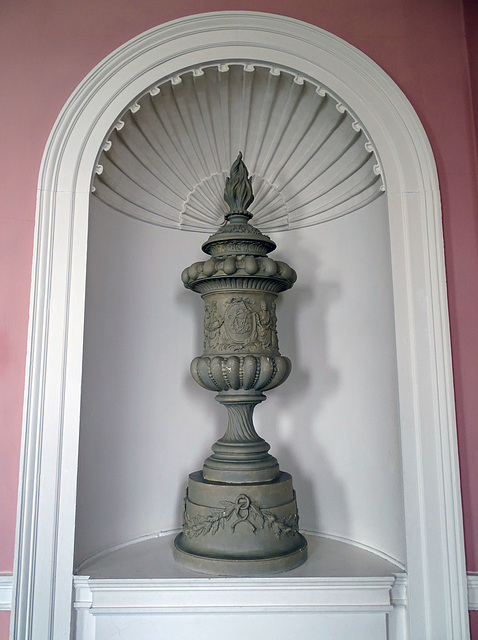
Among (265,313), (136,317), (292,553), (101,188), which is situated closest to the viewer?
(292,553)

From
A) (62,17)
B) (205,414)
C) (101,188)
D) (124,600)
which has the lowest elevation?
(124,600)

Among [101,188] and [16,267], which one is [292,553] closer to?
[16,267]

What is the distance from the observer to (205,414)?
7.69 feet

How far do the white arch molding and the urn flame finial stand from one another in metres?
0.46

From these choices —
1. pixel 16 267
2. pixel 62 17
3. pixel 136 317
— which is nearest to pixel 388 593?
pixel 136 317

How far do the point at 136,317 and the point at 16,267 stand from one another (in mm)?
624

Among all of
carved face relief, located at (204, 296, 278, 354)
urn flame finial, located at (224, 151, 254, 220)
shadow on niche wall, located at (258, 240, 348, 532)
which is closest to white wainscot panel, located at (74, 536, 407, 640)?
shadow on niche wall, located at (258, 240, 348, 532)

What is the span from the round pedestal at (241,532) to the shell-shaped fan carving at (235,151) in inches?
52.2

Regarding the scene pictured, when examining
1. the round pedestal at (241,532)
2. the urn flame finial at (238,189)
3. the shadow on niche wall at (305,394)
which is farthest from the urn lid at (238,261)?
the round pedestal at (241,532)

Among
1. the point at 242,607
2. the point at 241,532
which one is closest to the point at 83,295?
the point at 241,532

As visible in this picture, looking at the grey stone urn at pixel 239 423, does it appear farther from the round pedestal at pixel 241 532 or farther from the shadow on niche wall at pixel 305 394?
the shadow on niche wall at pixel 305 394

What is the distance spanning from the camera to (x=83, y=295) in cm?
178

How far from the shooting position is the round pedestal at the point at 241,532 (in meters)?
1.71

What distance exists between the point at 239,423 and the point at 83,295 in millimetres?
820
